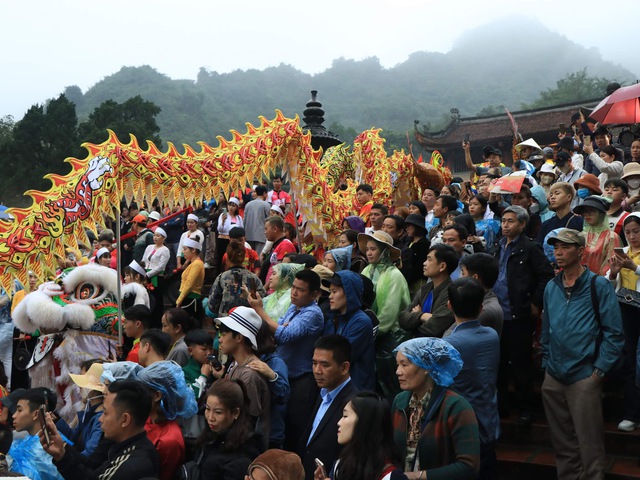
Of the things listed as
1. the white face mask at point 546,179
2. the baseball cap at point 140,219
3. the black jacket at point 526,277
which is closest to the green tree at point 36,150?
the baseball cap at point 140,219

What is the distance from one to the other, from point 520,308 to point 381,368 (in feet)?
3.88

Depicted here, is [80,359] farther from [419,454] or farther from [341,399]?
[419,454]

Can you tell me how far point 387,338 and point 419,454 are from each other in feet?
6.33

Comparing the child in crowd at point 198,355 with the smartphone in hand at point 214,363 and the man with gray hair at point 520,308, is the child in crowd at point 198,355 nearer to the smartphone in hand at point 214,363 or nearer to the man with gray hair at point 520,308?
the smartphone in hand at point 214,363

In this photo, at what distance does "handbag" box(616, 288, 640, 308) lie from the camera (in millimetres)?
4787

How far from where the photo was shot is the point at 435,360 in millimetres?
3285

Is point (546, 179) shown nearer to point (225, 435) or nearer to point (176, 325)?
point (176, 325)

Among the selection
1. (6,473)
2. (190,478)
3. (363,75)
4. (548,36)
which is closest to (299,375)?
(190,478)

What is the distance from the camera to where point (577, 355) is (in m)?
4.34

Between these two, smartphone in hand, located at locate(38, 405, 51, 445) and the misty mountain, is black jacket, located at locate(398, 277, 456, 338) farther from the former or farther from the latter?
the misty mountain

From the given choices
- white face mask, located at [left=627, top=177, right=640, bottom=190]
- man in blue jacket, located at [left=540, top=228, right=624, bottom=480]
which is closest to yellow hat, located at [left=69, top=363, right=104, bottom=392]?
man in blue jacket, located at [left=540, top=228, right=624, bottom=480]

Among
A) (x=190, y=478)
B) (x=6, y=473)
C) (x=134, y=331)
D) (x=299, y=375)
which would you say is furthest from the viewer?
(x=134, y=331)

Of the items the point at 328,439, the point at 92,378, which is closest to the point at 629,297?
the point at 328,439

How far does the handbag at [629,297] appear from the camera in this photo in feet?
15.7
